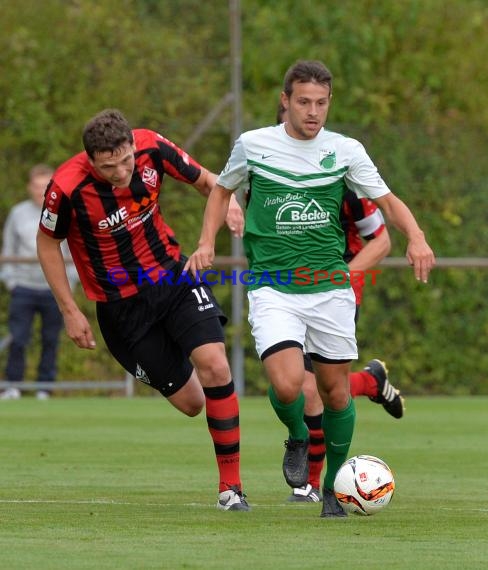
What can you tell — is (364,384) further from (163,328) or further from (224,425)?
(224,425)

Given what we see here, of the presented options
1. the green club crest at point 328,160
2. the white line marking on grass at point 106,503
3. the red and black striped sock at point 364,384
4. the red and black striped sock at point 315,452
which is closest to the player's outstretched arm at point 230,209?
the green club crest at point 328,160

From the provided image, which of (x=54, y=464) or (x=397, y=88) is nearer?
(x=54, y=464)

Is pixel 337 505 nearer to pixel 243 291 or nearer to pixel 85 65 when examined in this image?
pixel 243 291

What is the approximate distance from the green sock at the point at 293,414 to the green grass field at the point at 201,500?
1.23 ft

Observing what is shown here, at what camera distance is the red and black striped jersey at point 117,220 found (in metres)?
7.53

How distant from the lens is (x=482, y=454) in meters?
10.3

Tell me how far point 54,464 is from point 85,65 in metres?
8.35

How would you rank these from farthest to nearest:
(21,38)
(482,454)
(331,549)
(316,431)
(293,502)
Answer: (21,38) → (482,454) → (316,431) → (293,502) → (331,549)

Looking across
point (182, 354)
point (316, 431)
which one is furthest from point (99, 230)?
point (316, 431)

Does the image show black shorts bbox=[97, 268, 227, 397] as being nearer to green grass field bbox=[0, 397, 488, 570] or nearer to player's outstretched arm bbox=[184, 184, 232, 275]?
player's outstretched arm bbox=[184, 184, 232, 275]

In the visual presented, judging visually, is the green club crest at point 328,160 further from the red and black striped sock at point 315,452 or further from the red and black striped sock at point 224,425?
the red and black striped sock at point 315,452

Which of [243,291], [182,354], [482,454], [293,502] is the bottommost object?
[243,291]

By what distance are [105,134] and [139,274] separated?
942 millimetres

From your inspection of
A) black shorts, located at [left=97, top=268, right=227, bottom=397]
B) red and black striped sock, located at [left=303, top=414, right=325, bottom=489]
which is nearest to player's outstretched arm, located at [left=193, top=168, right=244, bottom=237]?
black shorts, located at [left=97, top=268, right=227, bottom=397]
